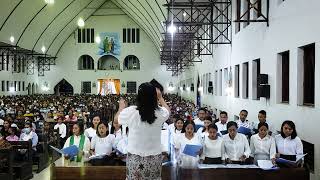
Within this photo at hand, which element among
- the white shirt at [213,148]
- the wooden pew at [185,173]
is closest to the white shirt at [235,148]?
Result: the white shirt at [213,148]

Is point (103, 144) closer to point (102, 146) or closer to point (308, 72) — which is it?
point (102, 146)

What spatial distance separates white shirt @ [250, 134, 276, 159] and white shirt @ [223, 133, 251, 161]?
0.24m

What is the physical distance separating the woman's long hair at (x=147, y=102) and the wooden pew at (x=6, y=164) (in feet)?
22.3

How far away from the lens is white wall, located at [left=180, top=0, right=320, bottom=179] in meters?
9.28

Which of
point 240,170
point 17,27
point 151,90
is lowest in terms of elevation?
point 240,170

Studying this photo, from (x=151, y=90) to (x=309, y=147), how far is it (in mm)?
6094

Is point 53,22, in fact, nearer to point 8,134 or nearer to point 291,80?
point 8,134

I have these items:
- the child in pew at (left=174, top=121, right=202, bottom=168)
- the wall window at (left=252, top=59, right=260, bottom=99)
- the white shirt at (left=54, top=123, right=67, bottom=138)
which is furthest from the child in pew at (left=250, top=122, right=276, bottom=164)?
the white shirt at (left=54, top=123, right=67, bottom=138)

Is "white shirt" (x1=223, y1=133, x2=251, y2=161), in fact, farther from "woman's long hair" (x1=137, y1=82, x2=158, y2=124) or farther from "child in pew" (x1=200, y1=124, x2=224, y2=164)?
"woman's long hair" (x1=137, y1=82, x2=158, y2=124)

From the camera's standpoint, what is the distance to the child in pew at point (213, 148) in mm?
8122

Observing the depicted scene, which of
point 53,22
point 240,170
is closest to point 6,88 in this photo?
point 53,22

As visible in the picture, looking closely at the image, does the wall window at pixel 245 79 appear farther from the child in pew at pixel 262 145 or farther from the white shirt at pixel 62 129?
the child in pew at pixel 262 145

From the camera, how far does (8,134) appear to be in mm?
13406

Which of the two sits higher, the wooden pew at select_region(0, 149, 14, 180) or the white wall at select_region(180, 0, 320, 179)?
the white wall at select_region(180, 0, 320, 179)
